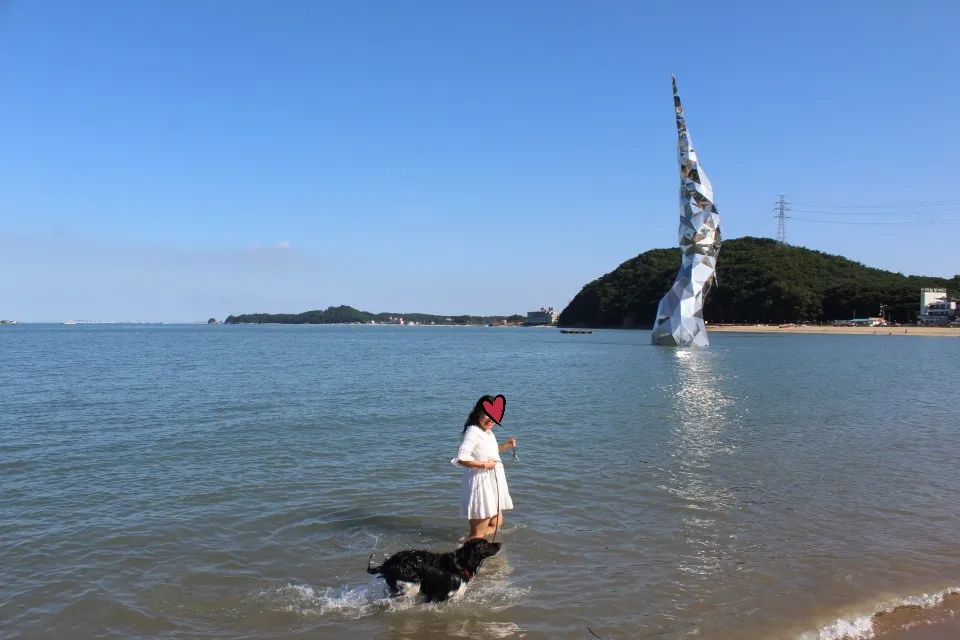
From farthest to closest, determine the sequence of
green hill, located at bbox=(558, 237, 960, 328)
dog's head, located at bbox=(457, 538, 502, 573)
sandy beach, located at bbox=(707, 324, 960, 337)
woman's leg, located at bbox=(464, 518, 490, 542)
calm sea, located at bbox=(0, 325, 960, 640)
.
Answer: green hill, located at bbox=(558, 237, 960, 328) → sandy beach, located at bbox=(707, 324, 960, 337) → woman's leg, located at bbox=(464, 518, 490, 542) → dog's head, located at bbox=(457, 538, 502, 573) → calm sea, located at bbox=(0, 325, 960, 640)

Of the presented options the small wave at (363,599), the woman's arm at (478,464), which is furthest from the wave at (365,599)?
the woman's arm at (478,464)

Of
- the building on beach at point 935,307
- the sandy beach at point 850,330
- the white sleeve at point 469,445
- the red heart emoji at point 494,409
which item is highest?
the building on beach at point 935,307

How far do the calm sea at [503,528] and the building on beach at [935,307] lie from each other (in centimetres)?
9884

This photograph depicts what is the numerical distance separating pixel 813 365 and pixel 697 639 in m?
34.5

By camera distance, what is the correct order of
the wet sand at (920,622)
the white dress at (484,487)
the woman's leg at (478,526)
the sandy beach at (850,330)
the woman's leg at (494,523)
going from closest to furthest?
the wet sand at (920,622) < the white dress at (484,487) < the woman's leg at (478,526) < the woman's leg at (494,523) < the sandy beach at (850,330)

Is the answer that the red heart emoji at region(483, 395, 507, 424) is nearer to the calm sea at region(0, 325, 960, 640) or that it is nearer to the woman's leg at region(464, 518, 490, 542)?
the woman's leg at region(464, 518, 490, 542)

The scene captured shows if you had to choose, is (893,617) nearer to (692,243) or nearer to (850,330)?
(692,243)

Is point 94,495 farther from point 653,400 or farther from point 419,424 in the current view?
Result: point 653,400

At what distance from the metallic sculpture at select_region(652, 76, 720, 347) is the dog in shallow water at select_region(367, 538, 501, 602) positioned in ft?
146

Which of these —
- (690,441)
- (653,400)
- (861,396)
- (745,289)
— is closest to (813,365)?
(861,396)

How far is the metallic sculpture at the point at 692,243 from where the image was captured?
4741 cm

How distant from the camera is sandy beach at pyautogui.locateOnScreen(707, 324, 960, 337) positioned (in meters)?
88.5

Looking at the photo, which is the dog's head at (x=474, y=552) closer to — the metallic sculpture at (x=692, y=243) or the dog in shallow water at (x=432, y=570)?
the dog in shallow water at (x=432, y=570)

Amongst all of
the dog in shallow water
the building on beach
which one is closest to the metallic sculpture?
the dog in shallow water
